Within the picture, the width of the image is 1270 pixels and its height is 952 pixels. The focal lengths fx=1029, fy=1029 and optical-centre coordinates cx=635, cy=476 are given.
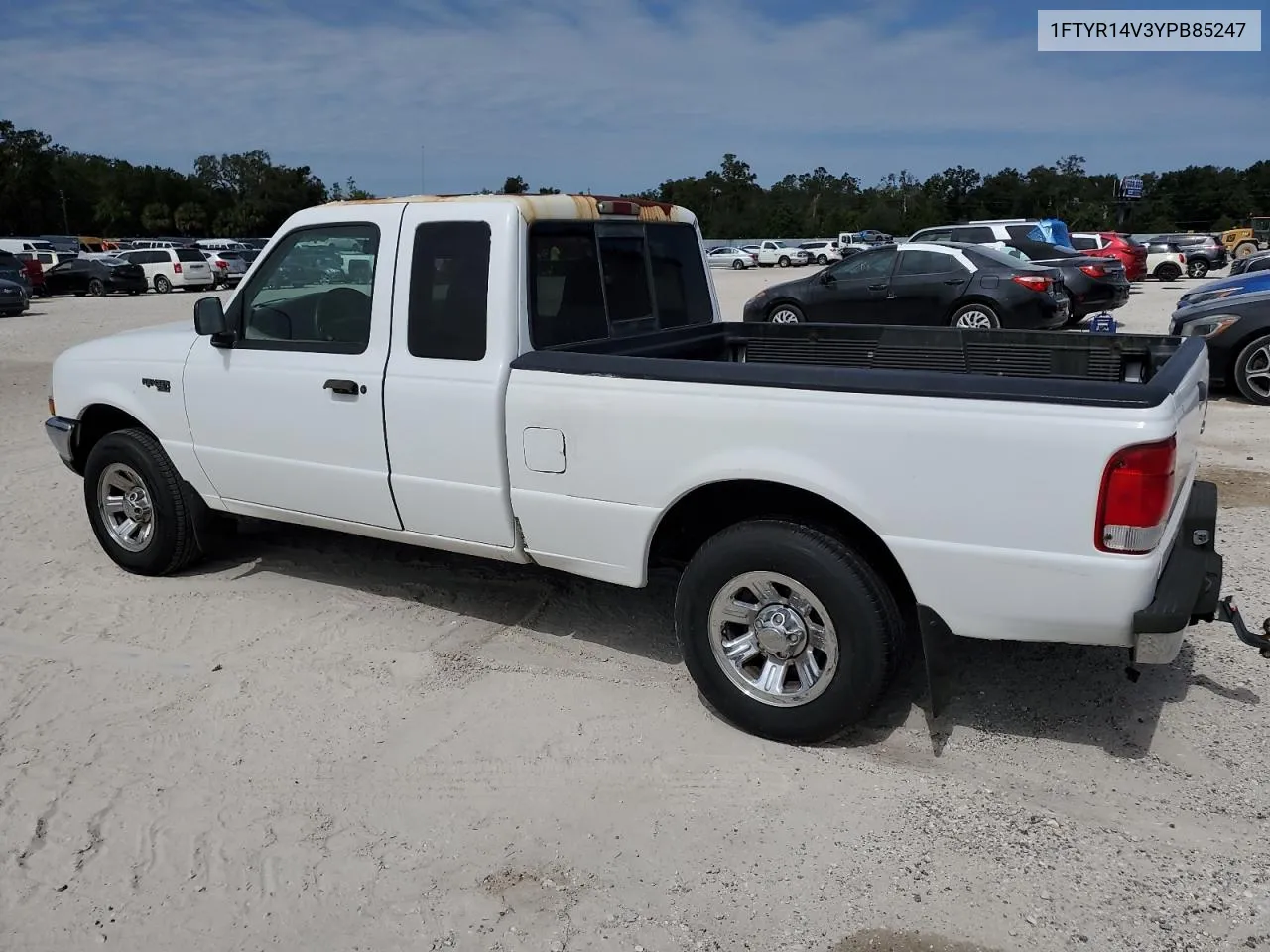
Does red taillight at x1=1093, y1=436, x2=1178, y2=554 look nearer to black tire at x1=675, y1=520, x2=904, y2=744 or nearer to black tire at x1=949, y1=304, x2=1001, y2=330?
black tire at x1=675, y1=520, x2=904, y2=744

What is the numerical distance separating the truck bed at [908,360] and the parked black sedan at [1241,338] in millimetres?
6301

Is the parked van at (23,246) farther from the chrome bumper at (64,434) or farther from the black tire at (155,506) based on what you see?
the black tire at (155,506)

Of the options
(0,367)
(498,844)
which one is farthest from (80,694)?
(0,367)

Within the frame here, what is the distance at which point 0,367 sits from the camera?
14.8 meters

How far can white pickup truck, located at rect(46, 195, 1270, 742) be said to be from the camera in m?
3.16

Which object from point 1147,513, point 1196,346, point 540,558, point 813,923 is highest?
point 1196,346

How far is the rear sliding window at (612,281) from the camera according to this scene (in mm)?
4359

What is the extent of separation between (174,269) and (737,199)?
78424 mm

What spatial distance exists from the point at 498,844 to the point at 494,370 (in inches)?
71.7

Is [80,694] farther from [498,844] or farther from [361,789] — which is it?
[498,844]

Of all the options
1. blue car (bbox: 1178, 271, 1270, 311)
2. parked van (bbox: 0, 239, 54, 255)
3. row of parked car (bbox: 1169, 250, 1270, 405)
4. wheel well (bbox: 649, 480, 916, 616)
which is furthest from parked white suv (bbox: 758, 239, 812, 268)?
wheel well (bbox: 649, 480, 916, 616)

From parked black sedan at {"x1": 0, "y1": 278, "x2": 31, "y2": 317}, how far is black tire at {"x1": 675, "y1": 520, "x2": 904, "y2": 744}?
2430cm

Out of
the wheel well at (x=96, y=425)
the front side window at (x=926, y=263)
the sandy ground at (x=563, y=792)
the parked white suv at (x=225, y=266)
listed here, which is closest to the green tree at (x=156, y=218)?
the parked white suv at (x=225, y=266)

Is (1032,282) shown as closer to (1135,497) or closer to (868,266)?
(868,266)
